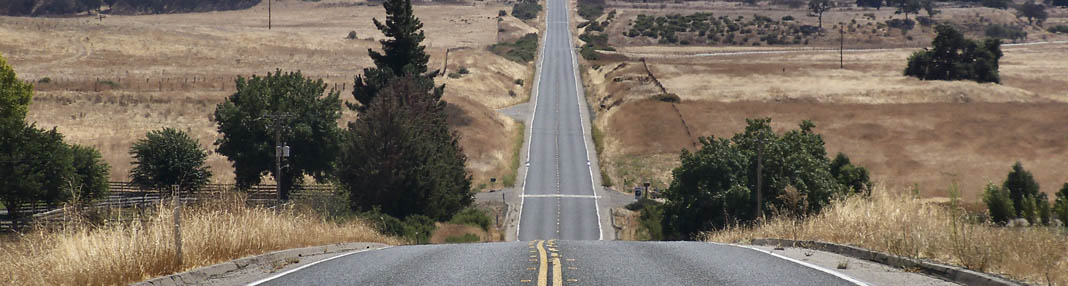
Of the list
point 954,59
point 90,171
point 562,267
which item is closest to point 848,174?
point 90,171

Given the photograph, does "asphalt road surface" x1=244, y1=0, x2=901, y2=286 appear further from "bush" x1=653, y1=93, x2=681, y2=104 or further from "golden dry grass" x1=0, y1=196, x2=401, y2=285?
"bush" x1=653, y1=93, x2=681, y2=104

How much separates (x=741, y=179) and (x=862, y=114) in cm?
6664

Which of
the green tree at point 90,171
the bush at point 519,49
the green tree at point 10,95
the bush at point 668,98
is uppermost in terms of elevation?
the bush at point 519,49

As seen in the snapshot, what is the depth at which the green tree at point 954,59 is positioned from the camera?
455 feet

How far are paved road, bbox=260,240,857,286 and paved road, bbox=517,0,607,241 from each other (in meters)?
45.5

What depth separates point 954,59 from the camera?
14112 cm

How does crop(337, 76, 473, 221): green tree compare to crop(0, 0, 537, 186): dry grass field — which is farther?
crop(0, 0, 537, 186): dry grass field

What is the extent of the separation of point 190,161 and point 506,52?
4373 inches

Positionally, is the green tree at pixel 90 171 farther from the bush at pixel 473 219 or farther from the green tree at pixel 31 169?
the bush at pixel 473 219

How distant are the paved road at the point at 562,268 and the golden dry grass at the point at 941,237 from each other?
203 centimetres

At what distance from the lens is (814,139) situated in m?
56.1

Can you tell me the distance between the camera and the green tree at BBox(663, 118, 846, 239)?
1939 inches

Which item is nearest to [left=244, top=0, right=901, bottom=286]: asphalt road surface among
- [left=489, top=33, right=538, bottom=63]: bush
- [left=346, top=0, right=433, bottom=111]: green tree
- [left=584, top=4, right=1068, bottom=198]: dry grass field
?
[left=346, top=0, right=433, bottom=111]: green tree

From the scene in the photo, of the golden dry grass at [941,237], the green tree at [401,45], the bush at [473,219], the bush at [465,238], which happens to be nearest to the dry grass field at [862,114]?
the green tree at [401,45]
